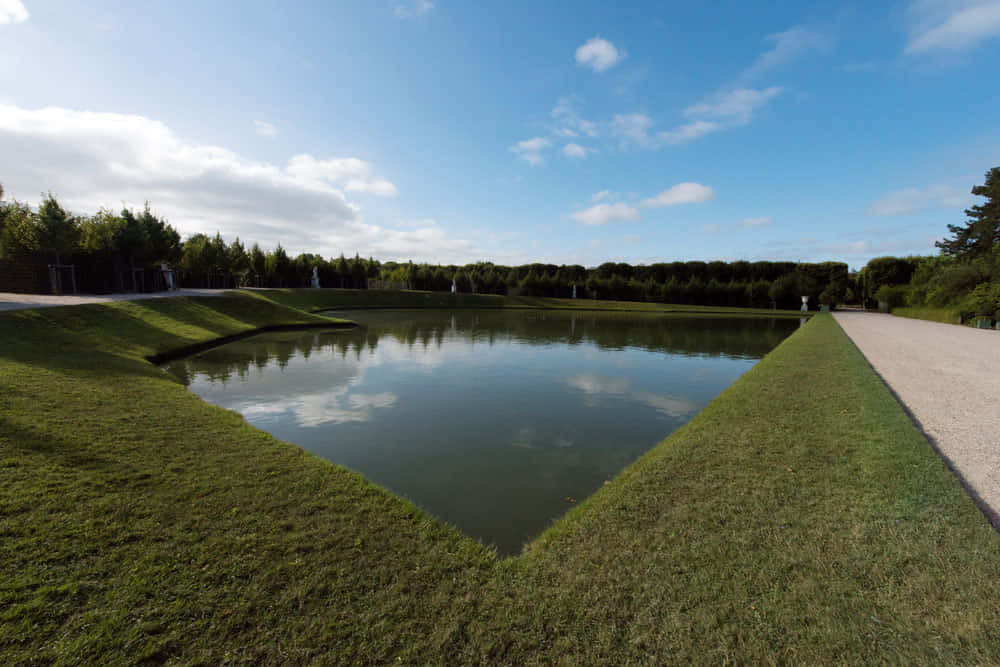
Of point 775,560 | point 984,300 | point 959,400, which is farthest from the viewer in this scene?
point 984,300

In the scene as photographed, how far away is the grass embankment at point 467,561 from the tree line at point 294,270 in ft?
75.7

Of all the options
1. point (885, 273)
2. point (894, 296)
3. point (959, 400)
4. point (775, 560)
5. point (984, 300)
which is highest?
point (885, 273)

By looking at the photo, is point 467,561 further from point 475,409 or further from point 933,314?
point 933,314

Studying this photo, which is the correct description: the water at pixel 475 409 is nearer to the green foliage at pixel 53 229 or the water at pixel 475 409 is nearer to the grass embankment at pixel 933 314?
the green foliage at pixel 53 229

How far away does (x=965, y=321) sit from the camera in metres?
30.4

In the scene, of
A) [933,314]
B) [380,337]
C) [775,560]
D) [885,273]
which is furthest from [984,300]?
[885,273]

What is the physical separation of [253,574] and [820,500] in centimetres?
516

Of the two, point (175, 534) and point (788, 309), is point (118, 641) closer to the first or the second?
point (175, 534)

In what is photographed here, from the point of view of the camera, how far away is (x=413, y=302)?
47062 millimetres

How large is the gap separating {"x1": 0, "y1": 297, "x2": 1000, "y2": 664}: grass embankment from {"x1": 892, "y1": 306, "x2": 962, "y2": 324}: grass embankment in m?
40.5

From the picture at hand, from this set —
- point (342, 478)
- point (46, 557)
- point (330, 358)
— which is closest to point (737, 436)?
point (342, 478)

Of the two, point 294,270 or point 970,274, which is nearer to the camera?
point 970,274

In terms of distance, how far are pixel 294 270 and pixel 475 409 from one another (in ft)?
163

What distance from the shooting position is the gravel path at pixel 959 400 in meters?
4.83
